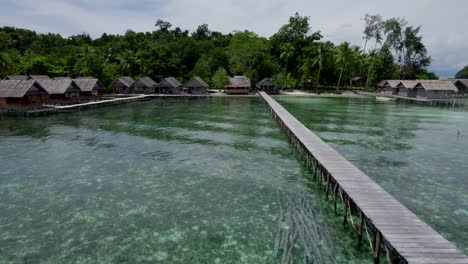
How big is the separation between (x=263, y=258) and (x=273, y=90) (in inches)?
2314

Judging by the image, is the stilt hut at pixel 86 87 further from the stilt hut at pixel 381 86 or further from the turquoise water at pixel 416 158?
the stilt hut at pixel 381 86

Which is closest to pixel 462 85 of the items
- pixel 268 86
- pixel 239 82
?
pixel 268 86

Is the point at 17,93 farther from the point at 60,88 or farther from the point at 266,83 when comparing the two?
the point at 266,83

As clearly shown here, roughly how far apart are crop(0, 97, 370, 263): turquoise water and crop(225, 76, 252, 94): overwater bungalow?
131 feet

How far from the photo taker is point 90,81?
45.2 meters

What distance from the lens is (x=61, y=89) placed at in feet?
132

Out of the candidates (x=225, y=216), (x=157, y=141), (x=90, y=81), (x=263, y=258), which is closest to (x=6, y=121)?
(x=90, y=81)

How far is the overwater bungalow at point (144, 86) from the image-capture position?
5891 cm

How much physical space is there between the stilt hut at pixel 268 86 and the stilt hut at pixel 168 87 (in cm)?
1778

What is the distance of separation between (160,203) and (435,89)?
5929 centimetres

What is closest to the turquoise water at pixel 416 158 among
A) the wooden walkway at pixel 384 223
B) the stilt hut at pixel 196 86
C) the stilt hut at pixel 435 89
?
the wooden walkway at pixel 384 223

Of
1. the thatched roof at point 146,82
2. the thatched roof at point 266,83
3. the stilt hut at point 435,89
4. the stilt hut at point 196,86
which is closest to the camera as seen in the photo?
the stilt hut at point 435,89

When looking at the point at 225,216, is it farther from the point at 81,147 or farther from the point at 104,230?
the point at 81,147

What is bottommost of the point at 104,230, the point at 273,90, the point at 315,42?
the point at 104,230
